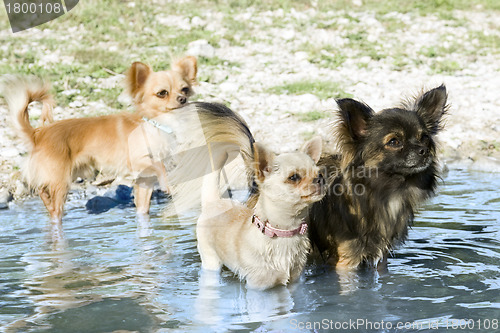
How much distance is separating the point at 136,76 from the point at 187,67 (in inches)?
23.7

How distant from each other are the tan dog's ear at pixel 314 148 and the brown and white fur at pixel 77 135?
294 cm

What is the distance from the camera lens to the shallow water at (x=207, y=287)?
164 inches

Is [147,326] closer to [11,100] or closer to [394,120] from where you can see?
[394,120]

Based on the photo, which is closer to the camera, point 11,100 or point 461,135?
point 11,100

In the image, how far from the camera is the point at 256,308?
14.6ft

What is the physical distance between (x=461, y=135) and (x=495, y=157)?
66cm

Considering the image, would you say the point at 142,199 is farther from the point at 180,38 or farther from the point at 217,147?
the point at 180,38

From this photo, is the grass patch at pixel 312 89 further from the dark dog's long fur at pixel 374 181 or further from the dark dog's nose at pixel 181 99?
the dark dog's long fur at pixel 374 181

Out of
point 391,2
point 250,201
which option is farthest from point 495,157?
point 391,2

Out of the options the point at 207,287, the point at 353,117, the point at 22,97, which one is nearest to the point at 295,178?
the point at 353,117

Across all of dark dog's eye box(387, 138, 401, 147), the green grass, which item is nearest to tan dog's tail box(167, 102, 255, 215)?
dark dog's eye box(387, 138, 401, 147)

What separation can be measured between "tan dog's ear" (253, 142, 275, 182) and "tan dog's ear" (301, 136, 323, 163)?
0.24 meters

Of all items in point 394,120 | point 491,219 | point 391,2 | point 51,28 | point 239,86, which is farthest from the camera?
point 391,2

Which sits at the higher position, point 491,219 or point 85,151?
point 85,151
